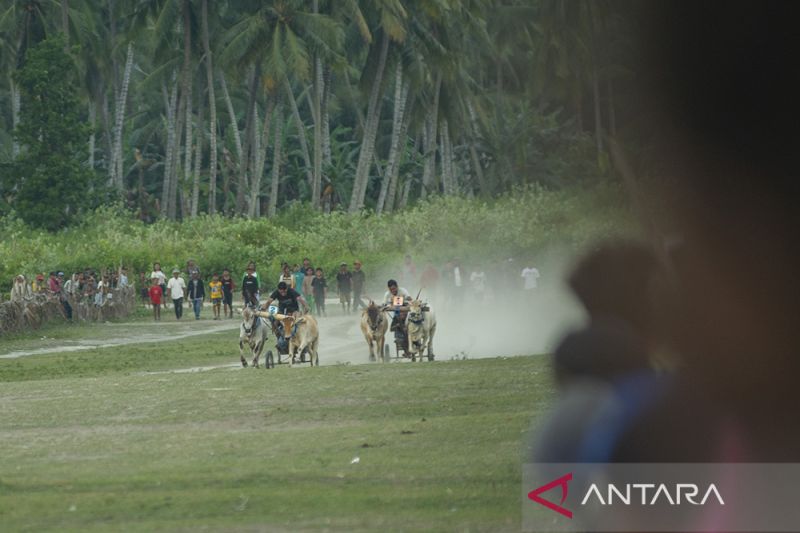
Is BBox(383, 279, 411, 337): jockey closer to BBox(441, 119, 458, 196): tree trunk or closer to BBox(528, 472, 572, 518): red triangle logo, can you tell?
BBox(528, 472, 572, 518): red triangle logo

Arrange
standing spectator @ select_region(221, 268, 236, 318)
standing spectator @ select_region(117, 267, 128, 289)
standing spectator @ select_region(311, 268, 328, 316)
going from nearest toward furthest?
standing spectator @ select_region(311, 268, 328, 316)
standing spectator @ select_region(221, 268, 236, 318)
standing spectator @ select_region(117, 267, 128, 289)

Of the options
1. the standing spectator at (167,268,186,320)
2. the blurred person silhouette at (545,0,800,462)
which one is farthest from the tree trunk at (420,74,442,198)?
the blurred person silhouette at (545,0,800,462)

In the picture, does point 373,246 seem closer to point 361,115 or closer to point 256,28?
point 256,28

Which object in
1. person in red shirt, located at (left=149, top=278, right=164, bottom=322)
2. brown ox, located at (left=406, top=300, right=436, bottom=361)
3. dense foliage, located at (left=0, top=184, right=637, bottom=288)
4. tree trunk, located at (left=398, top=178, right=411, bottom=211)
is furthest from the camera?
tree trunk, located at (left=398, top=178, right=411, bottom=211)

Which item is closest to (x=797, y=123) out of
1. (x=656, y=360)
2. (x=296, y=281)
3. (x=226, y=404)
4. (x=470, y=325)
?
(x=656, y=360)

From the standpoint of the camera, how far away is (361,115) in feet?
300

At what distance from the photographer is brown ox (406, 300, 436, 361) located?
31.9m

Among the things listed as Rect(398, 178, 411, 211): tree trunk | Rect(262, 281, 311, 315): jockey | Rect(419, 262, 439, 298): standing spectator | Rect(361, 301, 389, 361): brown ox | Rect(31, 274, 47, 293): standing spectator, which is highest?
Rect(398, 178, 411, 211): tree trunk

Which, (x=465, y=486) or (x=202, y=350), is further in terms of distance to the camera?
(x=202, y=350)

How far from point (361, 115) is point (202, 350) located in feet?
174

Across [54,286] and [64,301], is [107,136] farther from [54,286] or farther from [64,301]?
[64,301]

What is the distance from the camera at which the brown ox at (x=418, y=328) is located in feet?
105

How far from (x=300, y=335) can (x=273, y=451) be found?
1435 centimetres

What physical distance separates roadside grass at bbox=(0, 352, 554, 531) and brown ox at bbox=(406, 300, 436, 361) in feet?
18.7
